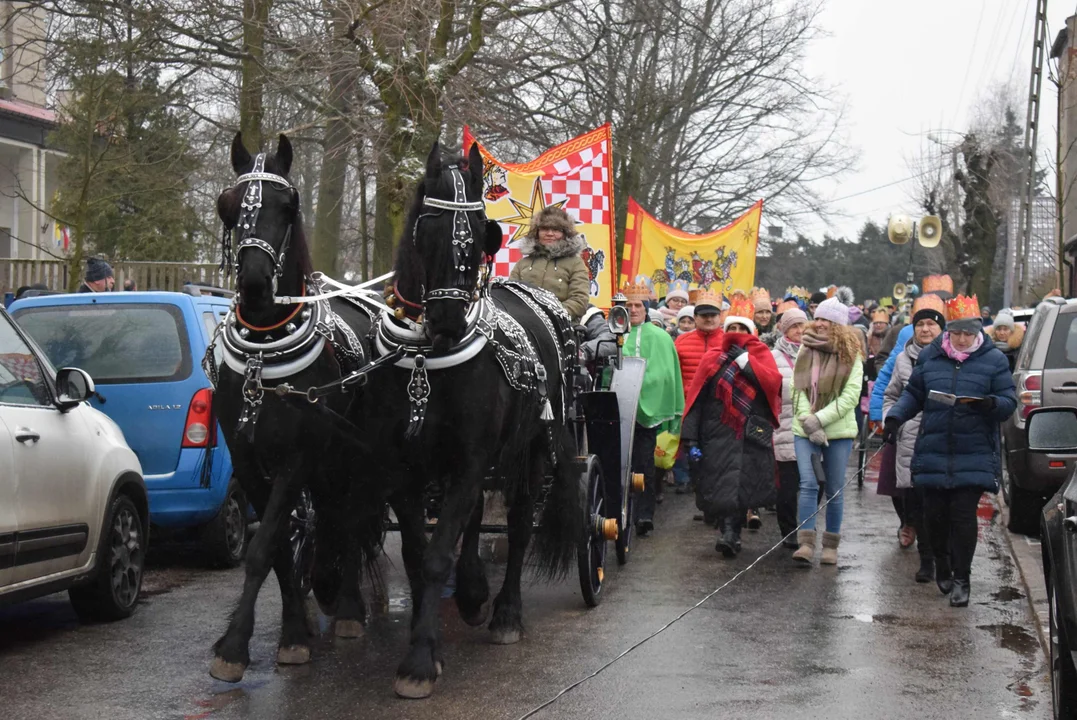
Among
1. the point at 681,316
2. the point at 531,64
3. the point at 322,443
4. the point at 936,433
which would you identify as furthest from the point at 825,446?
the point at 531,64

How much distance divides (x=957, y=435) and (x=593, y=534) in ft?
7.84

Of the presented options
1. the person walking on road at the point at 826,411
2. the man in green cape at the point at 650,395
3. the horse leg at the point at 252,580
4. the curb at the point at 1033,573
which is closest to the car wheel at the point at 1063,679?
the curb at the point at 1033,573

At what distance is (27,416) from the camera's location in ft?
23.0

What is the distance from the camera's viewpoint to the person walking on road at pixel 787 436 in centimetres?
1142

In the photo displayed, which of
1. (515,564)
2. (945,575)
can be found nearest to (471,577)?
(515,564)

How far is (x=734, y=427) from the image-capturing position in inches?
426

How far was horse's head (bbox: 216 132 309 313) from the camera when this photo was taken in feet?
19.9

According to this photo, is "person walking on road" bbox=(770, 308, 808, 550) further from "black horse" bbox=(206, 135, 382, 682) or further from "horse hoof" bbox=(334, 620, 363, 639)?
"black horse" bbox=(206, 135, 382, 682)

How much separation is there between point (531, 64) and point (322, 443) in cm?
1516

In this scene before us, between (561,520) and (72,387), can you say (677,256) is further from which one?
(72,387)

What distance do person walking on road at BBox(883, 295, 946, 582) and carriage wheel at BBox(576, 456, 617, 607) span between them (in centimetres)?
212

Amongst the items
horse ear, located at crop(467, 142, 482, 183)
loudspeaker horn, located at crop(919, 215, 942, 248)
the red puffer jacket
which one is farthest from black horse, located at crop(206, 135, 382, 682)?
loudspeaker horn, located at crop(919, 215, 942, 248)

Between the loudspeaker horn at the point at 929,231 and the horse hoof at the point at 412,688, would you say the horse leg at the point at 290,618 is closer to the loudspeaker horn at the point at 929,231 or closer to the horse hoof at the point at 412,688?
the horse hoof at the point at 412,688

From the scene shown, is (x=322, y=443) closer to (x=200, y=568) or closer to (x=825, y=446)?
(x=200, y=568)
